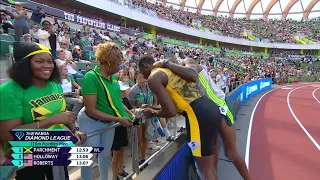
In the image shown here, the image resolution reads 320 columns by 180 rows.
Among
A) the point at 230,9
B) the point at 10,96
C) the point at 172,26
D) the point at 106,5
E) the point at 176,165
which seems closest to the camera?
the point at 10,96

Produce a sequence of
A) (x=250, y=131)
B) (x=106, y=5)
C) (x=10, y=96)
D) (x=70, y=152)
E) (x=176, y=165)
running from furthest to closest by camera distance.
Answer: (x=106, y=5) → (x=250, y=131) → (x=176, y=165) → (x=70, y=152) → (x=10, y=96)

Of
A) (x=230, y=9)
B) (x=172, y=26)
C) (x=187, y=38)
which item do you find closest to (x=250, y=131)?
(x=172, y=26)

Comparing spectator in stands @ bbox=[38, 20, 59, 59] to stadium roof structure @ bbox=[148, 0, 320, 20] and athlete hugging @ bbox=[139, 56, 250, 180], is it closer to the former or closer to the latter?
athlete hugging @ bbox=[139, 56, 250, 180]

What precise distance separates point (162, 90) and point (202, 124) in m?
0.53

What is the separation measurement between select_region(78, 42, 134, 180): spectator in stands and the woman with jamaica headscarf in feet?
1.78

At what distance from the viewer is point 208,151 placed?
2.39 m

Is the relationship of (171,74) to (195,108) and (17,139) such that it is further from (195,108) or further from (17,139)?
(17,139)

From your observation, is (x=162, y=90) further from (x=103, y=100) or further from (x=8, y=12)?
(x=8, y=12)

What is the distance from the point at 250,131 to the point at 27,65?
6.91 meters

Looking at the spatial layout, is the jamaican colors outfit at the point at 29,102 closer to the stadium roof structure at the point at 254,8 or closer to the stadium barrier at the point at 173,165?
the stadium barrier at the point at 173,165

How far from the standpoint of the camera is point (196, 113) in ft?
7.75

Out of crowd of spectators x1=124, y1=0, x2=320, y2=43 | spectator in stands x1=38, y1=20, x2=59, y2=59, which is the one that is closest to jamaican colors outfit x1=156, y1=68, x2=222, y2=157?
spectator in stands x1=38, y1=20, x2=59, y2=59

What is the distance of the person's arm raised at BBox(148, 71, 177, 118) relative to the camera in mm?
2230

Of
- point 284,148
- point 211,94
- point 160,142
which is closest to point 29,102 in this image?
point 211,94
